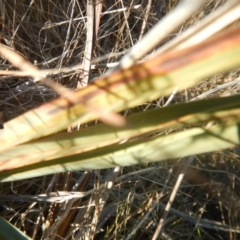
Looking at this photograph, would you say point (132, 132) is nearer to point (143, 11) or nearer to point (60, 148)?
point (60, 148)

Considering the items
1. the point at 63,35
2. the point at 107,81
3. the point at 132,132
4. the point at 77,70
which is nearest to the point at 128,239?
the point at 77,70

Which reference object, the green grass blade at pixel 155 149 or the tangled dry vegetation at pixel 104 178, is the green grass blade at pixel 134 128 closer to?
the green grass blade at pixel 155 149

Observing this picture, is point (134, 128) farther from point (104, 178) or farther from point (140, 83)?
point (104, 178)

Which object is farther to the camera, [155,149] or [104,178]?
[104,178]

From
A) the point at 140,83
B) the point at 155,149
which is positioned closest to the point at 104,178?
the point at 155,149

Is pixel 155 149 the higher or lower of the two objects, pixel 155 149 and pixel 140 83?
the lower

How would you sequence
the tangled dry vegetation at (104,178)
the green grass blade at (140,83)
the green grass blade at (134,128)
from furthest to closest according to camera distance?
the tangled dry vegetation at (104,178)
the green grass blade at (134,128)
the green grass blade at (140,83)

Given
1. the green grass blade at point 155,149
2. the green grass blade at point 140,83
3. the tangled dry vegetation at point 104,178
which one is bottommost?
the tangled dry vegetation at point 104,178

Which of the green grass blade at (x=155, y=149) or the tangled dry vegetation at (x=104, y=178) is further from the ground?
the green grass blade at (x=155, y=149)

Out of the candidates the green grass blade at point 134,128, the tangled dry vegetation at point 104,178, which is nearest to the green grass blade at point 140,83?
the green grass blade at point 134,128
